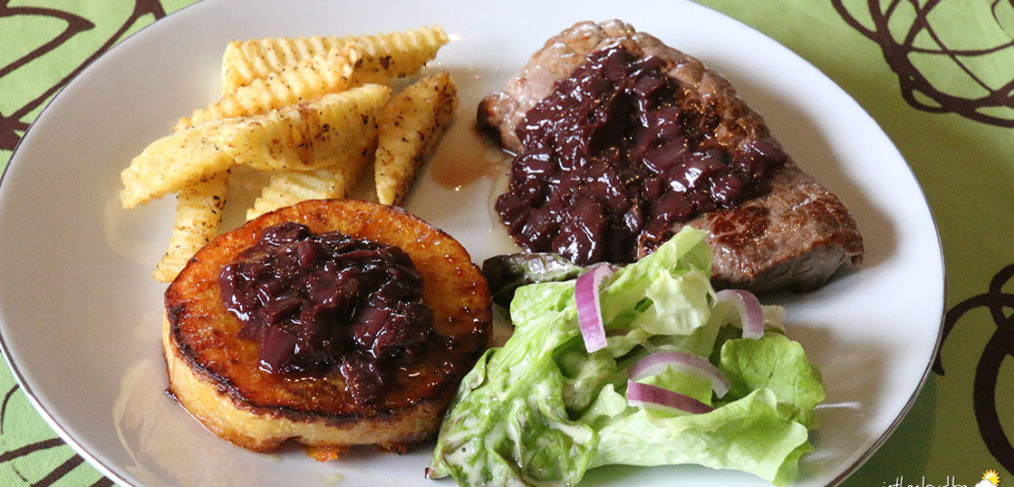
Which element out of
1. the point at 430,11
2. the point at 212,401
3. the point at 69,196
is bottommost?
the point at 212,401

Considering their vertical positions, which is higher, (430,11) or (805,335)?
(430,11)

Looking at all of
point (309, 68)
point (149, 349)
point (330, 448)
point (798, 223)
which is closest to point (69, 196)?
point (149, 349)

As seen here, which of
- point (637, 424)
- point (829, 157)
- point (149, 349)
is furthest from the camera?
point (829, 157)

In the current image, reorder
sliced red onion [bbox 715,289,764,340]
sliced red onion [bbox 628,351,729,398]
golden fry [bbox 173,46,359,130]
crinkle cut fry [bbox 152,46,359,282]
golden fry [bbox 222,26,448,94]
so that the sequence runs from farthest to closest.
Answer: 1. golden fry [bbox 222,26,448,94]
2. golden fry [bbox 173,46,359,130]
3. crinkle cut fry [bbox 152,46,359,282]
4. sliced red onion [bbox 715,289,764,340]
5. sliced red onion [bbox 628,351,729,398]

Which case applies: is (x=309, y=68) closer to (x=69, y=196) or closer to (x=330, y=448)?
(x=69, y=196)

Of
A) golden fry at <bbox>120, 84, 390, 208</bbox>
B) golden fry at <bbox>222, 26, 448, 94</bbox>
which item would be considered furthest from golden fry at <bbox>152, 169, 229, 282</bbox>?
golden fry at <bbox>222, 26, 448, 94</bbox>

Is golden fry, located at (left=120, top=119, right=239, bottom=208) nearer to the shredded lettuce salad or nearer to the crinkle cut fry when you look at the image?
the crinkle cut fry

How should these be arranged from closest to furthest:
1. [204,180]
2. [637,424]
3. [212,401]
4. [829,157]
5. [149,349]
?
[637,424] → [212,401] → [149,349] → [204,180] → [829,157]
